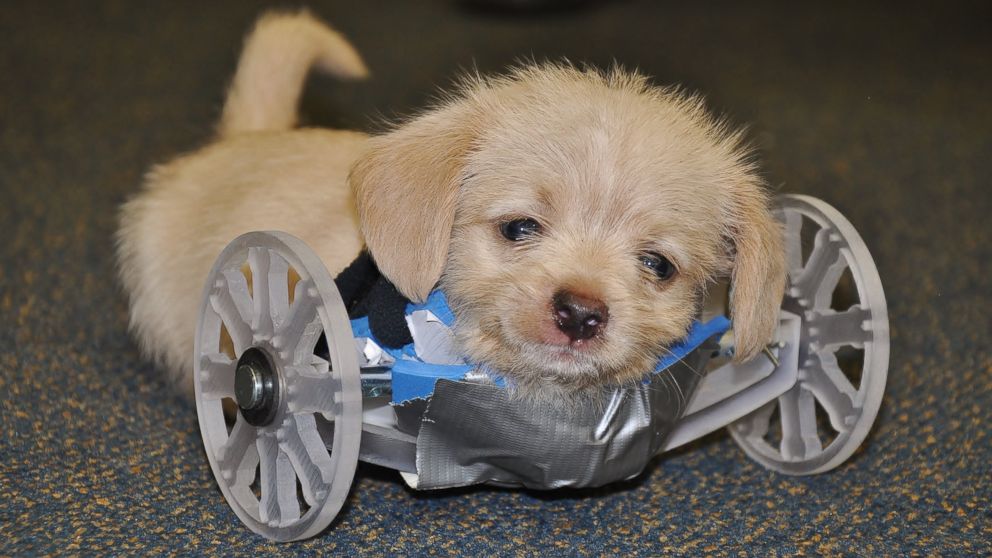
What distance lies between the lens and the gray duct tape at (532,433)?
1.94 m

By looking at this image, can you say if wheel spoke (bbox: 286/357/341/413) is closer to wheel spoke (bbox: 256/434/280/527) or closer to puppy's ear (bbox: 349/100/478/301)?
wheel spoke (bbox: 256/434/280/527)

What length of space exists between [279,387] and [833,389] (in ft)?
3.87

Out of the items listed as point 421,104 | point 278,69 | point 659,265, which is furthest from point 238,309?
point 278,69

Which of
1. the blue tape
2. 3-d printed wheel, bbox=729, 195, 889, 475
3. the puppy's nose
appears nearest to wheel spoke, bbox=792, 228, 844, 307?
3-d printed wheel, bbox=729, 195, 889, 475

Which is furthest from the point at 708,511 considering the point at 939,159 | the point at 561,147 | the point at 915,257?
the point at 939,159

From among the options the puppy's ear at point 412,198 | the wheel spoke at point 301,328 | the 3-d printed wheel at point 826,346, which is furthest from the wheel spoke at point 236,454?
the 3-d printed wheel at point 826,346

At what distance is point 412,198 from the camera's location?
200 centimetres

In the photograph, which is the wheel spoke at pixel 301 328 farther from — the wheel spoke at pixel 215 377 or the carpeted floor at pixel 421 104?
the carpeted floor at pixel 421 104

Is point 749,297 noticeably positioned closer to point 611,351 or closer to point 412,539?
point 611,351

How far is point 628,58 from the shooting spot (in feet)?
19.0

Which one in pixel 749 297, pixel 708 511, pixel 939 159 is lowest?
pixel 939 159

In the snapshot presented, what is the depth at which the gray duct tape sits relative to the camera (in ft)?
6.36

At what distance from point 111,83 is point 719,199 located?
4.11 meters

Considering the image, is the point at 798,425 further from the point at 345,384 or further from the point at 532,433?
the point at 345,384
